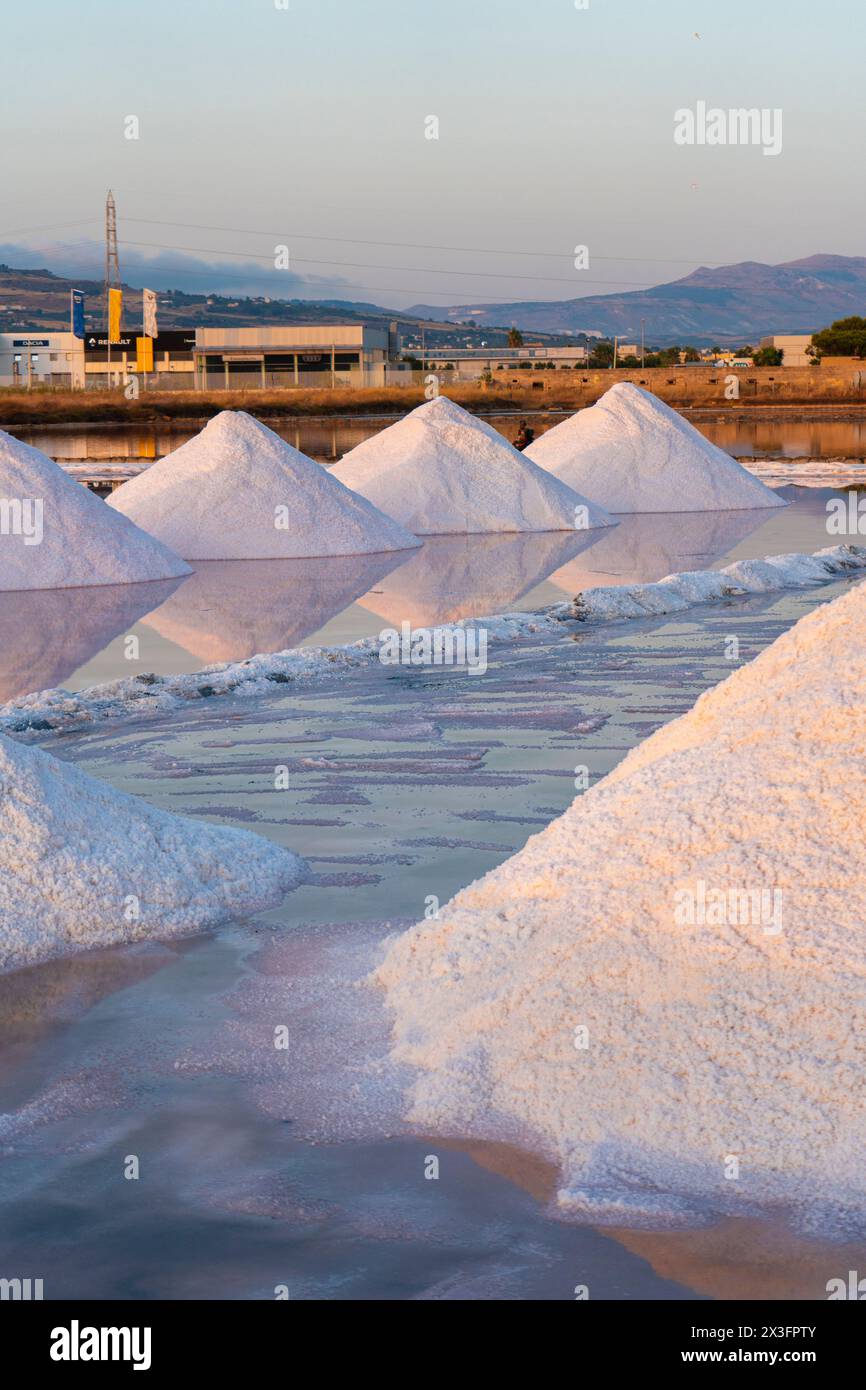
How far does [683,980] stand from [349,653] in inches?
233

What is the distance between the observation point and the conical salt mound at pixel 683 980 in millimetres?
3199

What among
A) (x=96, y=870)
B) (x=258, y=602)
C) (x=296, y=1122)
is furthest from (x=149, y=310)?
(x=296, y=1122)

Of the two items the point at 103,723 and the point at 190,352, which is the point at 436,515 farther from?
the point at 190,352

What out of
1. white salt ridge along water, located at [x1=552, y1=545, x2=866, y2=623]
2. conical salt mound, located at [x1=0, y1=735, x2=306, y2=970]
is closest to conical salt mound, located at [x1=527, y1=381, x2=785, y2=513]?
white salt ridge along water, located at [x1=552, y1=545, x2=866, y2=623]

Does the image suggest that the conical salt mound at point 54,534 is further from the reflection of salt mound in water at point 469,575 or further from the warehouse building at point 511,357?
the warehouse building at point 511,357

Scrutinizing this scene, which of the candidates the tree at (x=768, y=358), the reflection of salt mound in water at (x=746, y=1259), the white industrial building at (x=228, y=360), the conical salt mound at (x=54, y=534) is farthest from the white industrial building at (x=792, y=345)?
the reflection of salt mound in water at (x=746, y=1259)

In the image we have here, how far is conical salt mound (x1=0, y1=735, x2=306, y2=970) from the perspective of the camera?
4578 mm

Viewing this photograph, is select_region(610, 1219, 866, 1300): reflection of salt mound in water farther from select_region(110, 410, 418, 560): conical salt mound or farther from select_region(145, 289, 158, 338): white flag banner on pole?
select_region(145, 289, 158, 338): white flag banner on pole

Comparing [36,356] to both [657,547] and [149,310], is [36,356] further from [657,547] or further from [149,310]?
[657,547]

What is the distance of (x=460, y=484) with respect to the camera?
16766 millimetres
